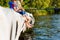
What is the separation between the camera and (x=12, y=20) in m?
4.90

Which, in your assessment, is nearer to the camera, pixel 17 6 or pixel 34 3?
pixel 17 6

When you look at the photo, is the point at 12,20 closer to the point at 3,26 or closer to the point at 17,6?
the point at 3,26

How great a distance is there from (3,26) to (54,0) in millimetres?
80481

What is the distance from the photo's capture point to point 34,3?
6369 cm

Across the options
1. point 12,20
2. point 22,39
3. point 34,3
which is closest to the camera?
point 12,20

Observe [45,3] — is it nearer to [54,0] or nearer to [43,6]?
[43,6]

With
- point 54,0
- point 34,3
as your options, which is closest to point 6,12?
point 34,3

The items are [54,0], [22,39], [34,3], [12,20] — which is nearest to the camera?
[12,20]

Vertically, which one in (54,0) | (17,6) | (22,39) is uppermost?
(17,6)

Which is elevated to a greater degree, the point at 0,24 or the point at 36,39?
the point at 0,24

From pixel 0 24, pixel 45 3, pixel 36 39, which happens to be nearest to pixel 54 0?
pixel 45 3

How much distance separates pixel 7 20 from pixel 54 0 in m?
80.4

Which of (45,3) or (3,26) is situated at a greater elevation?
(3,26)

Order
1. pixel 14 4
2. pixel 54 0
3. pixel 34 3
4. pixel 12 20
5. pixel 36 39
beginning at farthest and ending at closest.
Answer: pixel 54 0 < pixel 34 3 < pixel 36 39 < pixel 14 4 < pixel 12 20
